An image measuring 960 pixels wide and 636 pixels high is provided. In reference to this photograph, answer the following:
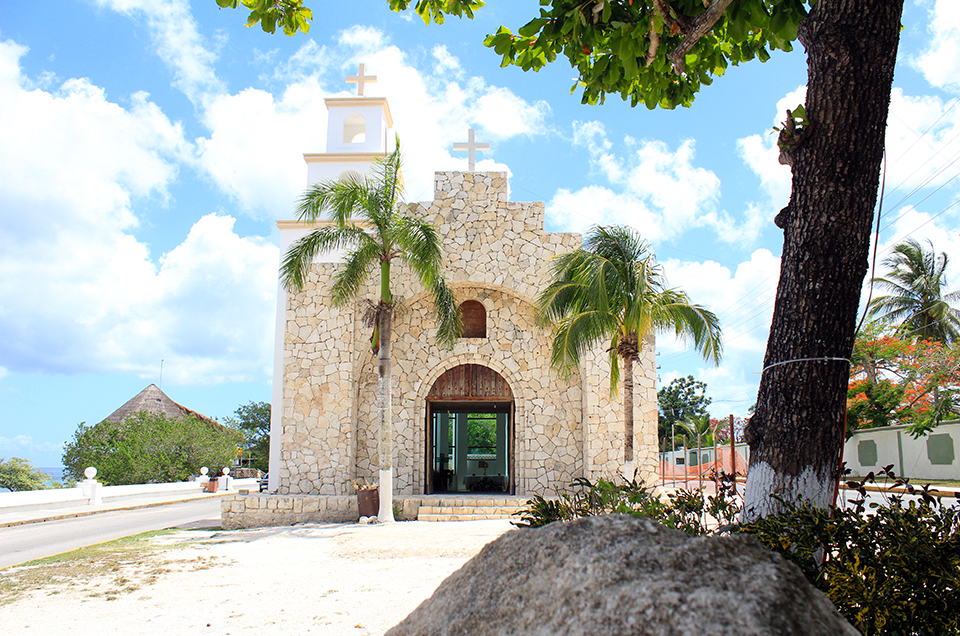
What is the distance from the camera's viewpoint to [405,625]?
2.94 m

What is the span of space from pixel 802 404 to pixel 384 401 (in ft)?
36.5

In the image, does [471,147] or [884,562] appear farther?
[471,147]

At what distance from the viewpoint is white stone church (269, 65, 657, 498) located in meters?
15.7

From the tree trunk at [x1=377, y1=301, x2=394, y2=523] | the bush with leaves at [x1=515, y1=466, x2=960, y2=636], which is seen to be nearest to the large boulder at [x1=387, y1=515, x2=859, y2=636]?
the bush with leaves at [x1=515, y1=466, x2=960, y2=636]

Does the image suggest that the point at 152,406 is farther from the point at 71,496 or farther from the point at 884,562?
the point at 884,562

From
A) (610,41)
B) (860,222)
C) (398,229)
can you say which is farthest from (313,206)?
(860,222)

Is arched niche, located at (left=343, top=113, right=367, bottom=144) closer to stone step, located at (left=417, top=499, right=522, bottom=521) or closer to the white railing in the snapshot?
the white railing

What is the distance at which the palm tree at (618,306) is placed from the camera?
1253 centimetres

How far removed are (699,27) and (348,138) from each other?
23336 mm

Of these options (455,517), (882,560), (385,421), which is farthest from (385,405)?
(882,560)

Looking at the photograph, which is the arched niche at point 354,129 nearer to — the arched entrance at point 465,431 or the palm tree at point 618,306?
the arched entrance at point 465,431

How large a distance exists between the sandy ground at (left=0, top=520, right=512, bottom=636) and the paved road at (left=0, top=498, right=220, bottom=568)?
290cm

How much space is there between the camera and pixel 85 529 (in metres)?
15.3

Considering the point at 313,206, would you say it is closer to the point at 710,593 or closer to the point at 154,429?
the point at 710,593
